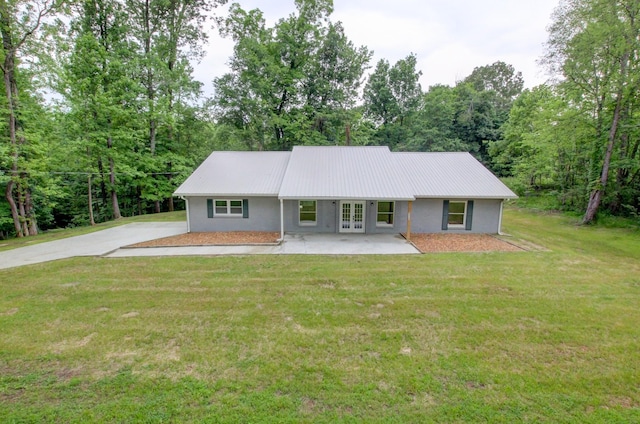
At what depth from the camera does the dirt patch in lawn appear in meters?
10.5

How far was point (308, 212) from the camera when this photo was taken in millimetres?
12570

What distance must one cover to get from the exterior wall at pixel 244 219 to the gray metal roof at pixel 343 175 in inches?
60.7

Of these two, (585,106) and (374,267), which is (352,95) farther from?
(374,267)

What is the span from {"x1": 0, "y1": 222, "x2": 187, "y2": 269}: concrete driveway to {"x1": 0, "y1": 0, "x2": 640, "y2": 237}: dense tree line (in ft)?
13.3

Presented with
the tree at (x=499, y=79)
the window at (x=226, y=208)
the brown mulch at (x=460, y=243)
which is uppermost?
the tree at (x=499, y=79)

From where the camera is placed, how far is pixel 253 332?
Answer: 476 centimetres

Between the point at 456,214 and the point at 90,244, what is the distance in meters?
15.2

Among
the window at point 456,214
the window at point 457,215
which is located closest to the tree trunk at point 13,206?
the window at point 457,215

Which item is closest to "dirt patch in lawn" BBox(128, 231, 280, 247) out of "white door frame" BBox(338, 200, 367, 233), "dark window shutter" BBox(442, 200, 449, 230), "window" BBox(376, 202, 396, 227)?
"white door frame" BBox(338, 200, 367, 233)

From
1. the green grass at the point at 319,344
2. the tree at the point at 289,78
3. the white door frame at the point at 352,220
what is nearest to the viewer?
the green grass at the point at 319,344

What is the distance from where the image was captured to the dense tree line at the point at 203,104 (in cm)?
1273

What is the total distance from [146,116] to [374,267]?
676 inches

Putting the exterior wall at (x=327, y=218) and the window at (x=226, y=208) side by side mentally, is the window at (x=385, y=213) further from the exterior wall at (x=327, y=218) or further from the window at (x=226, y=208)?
the window at (x=226, y=208)

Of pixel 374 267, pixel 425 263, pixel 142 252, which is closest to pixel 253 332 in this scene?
pixel 374 267
